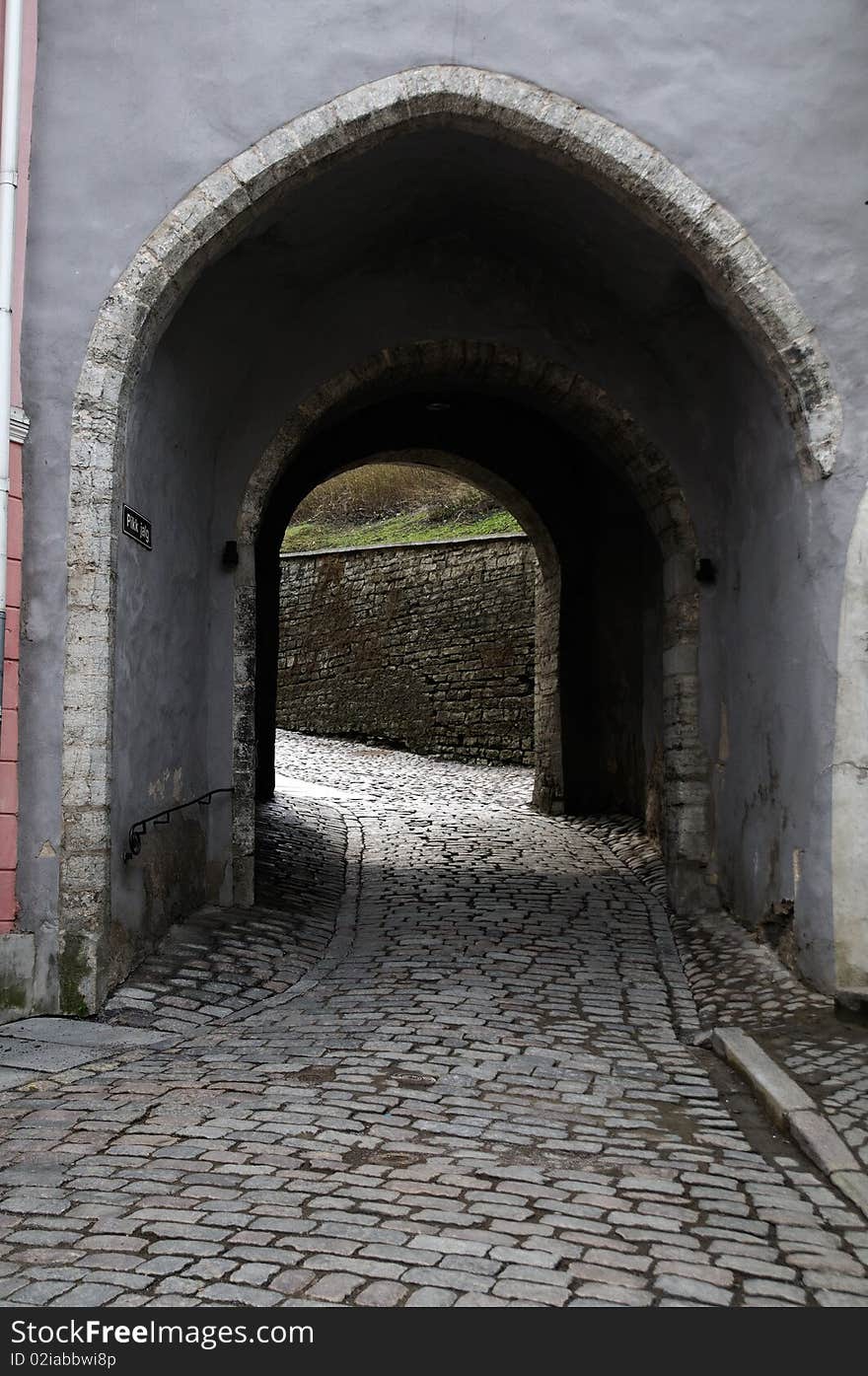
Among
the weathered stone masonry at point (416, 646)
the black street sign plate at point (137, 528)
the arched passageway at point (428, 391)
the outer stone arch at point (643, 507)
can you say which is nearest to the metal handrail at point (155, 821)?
the arched passageway at point (428, 391)

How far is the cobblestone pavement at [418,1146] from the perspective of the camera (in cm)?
262

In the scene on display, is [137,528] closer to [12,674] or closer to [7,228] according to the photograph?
[12,674]

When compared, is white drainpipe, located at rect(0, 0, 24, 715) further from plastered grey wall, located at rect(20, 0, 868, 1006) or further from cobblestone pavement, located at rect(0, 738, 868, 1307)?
cobblestone pavement, located at rect(0, 738, 868, 1307)

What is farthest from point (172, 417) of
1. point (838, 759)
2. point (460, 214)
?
point (838, 759)

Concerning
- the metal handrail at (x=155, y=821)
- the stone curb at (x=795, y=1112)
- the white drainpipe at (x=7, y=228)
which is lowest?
the stone curb at (x=795, y=1112)

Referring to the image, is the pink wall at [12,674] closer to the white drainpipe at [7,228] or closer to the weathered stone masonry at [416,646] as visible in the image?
the white drainpipe at [7,228]

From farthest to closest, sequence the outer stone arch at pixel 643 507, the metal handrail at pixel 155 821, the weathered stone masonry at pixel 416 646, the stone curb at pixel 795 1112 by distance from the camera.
A: 1. the weathered stone masonry at pixel 416 646
2. the outer stone arch at pixel 643 507
3. the metal handrail at pixel 155 821
4. the stone curb at pixel 795 1112

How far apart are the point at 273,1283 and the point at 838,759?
3.65m

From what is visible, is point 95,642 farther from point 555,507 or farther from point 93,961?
point 555,507

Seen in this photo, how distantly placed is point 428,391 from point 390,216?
7.96 ft

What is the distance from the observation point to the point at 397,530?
23.7 meters

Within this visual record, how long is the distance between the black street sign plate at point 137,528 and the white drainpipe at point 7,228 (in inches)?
25.4

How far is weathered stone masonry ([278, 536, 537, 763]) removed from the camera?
53.4ft

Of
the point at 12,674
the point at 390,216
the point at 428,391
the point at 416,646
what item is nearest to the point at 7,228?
the point at 12,674
